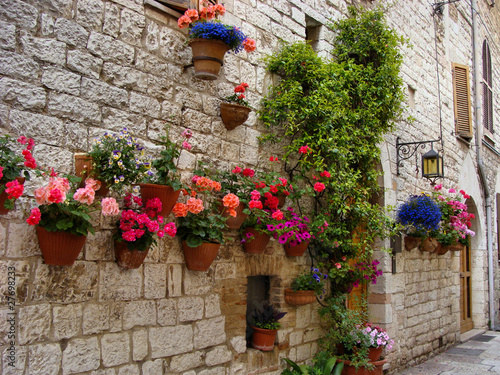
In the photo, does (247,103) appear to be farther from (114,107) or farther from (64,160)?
(64,160)

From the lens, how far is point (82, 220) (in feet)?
8.75

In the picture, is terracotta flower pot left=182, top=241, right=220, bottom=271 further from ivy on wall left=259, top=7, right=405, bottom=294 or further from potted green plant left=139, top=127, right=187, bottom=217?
ivy on wall left=259, top=7, right=405, bottom=294

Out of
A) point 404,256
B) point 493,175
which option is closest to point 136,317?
point 404,256

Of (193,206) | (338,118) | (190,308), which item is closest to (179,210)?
(193,206)

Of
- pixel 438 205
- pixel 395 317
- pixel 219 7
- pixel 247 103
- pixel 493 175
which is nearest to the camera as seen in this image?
pixel 219 7

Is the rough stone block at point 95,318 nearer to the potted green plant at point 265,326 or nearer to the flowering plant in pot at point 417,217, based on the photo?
the potted green plant at point 265,326

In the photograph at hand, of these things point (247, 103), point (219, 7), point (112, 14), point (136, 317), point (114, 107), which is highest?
point (219, 7)

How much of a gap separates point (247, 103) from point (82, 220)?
6.34 feet

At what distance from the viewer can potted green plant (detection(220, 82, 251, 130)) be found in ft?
13.0

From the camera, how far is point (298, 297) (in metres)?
4.49

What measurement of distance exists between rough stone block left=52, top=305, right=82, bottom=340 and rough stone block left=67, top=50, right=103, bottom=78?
144cm

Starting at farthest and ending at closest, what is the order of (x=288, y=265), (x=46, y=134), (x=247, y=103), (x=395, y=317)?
(x=395, y=317), (x=288, y=265), (x=247, y=103), (x=46, y=134)

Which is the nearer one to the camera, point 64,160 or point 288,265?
point 64,160

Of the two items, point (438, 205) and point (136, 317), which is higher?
point (438, 205)
